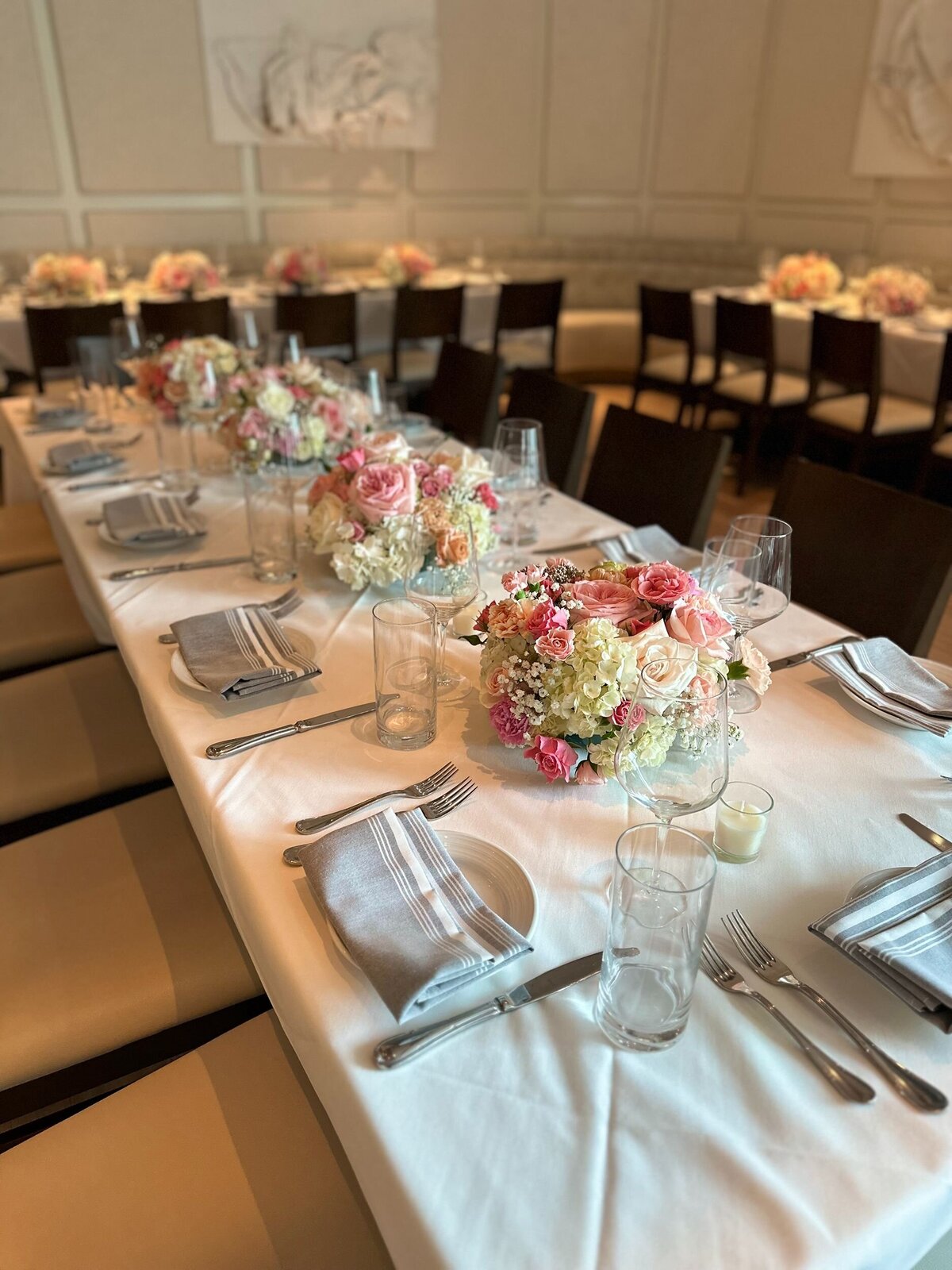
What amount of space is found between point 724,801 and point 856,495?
102 cm

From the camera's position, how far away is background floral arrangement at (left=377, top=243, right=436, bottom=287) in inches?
234

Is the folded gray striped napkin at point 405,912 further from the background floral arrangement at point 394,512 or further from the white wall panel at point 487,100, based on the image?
the white wall panel at point 487,100

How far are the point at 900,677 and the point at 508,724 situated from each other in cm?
66

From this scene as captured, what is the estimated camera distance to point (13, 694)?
2.00m

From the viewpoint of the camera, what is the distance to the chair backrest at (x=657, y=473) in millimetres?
2238

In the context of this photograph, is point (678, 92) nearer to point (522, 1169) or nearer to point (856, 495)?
point (856, 495)

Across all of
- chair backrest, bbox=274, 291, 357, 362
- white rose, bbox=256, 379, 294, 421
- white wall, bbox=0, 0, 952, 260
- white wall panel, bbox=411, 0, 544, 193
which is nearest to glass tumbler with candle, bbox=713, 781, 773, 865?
white rose, bbox=256, 379, 294, 421

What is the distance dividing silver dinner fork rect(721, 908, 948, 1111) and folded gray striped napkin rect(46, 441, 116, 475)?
2.10m

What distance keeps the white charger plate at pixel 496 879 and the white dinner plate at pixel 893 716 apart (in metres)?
0.64

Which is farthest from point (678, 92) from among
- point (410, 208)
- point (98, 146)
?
point (98, 146)

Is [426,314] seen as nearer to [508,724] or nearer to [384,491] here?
[384,491]

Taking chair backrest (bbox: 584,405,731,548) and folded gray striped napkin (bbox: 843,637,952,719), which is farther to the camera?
chair backrest (bbox: 584,405,731,548)

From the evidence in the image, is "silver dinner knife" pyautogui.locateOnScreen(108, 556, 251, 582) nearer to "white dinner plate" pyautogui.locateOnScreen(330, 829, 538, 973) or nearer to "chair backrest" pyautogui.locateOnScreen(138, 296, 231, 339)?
"white dinner plate" pyautogui.locateOnScreen(330, 829, 538, 973)

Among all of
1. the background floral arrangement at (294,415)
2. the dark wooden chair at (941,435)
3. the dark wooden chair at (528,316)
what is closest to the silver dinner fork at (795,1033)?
the background floral arrangement at (294,415)
